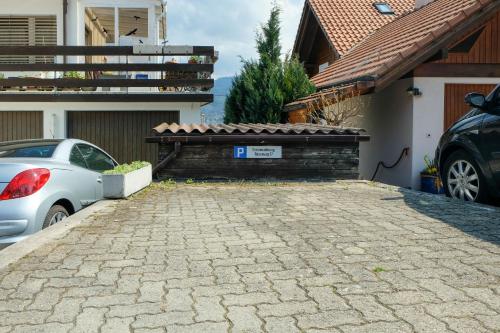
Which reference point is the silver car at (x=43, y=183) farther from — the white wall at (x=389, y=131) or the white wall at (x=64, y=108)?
the white wall at (x=389, y=131)

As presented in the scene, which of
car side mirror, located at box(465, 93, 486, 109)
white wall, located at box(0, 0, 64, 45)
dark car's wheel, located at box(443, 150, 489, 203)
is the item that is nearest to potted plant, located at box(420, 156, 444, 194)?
dark car's wheel, located at box(443, 150, 489, 203)

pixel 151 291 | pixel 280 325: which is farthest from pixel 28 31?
pixel 280 325

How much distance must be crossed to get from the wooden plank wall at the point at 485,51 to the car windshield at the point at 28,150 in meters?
9.28

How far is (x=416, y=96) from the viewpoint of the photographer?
12.0 metres

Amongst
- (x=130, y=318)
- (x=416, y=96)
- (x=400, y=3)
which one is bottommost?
(x=130, y=318)

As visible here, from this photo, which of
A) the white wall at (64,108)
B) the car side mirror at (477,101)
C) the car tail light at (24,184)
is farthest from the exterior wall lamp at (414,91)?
the car tail light at (24,184)

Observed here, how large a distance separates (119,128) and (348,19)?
10951mm

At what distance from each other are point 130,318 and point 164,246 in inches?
65.6

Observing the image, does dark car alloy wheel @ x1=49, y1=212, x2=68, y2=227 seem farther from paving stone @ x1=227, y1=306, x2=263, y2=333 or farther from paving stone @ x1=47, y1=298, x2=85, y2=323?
paving stone @ x1=227, y1=306, x2=263, y2=333

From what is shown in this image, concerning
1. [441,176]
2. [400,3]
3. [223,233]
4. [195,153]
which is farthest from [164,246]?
[400,3]

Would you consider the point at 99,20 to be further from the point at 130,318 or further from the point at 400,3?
the point at 130,318

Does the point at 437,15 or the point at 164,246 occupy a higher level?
the point at 437,15

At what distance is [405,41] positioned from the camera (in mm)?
12898

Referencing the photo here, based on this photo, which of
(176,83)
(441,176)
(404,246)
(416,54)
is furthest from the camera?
(176,83)
